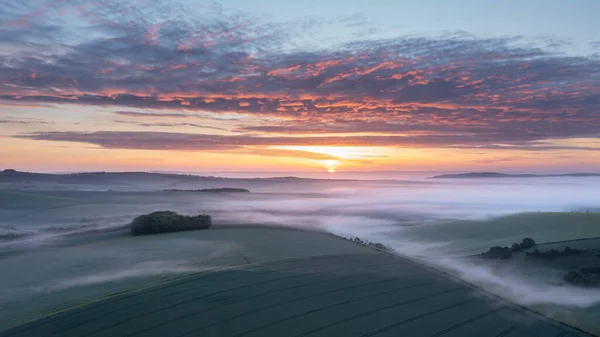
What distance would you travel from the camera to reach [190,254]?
12758mm

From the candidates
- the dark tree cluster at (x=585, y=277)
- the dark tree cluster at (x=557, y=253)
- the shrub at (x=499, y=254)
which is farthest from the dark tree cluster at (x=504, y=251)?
the dark tree cluster at (x=585, y=277)

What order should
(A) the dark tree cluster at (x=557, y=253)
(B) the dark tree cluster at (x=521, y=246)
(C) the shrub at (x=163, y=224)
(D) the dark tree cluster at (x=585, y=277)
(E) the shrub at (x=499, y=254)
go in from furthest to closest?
(C) the shrub at (x=163, y=224) < (B) the dark tree cluster at (x=521, y=246) < (E) the shrub at (x=499, y=254) < (A) the dark tree cluster at (x=557, y=253) < (D) the dark tree cluster at (x=585, y=277)

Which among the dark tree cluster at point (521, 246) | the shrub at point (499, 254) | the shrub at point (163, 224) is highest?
the shrub at point (163, 224)

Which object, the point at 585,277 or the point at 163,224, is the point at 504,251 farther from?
the point at 163,224

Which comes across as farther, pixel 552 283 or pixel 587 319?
pixel 552 283

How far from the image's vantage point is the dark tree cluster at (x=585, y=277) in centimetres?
1254

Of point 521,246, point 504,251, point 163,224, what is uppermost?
point 163,224

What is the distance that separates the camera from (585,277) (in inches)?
507

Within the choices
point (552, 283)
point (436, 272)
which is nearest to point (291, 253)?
point (436, 272)

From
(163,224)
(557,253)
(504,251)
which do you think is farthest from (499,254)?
(163,224)

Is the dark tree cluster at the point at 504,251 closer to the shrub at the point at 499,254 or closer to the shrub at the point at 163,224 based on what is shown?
the shrub at the point at 499,254

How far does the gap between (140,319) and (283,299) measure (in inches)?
86.9

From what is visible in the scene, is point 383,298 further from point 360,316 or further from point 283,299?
point 283,299

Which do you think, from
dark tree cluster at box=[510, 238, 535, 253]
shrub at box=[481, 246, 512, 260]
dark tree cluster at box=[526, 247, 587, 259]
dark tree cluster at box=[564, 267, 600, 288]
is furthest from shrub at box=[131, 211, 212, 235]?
dark tree cluster at box=[564, 267, 600, 288]
